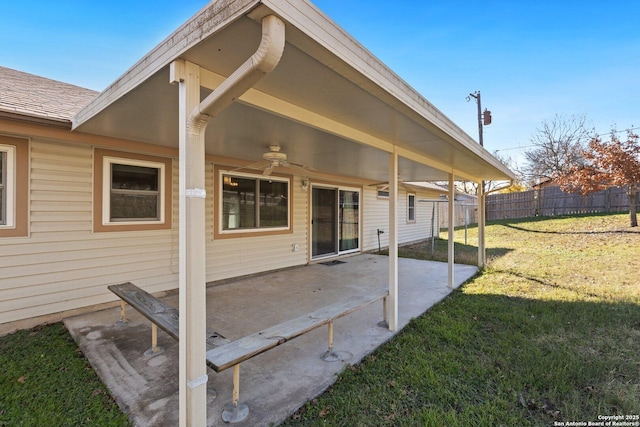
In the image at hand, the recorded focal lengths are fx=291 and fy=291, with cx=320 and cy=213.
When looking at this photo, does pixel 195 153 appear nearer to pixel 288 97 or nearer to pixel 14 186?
pixel 288 97

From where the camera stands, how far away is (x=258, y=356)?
9.57ft

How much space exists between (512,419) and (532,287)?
4.27 meters

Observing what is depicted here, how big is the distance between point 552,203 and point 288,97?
18.8 metres

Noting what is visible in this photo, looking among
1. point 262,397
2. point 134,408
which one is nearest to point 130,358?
point 134,408

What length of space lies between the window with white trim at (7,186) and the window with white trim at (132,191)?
87 centimetres

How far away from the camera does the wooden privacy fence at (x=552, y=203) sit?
13.7 metres

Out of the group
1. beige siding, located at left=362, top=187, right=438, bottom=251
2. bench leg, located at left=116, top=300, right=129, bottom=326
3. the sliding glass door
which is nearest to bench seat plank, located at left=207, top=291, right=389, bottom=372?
bench leg, located at left=116, top=300, right=129, bottom=326

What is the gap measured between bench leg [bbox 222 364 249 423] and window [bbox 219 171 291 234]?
374 centimetres

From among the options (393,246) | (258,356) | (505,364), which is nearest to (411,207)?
(393,246)

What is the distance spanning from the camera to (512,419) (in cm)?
210

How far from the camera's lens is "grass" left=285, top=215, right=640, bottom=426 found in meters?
2.17

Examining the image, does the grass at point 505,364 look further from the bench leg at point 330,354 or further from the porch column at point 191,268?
the porch column at point 191,268

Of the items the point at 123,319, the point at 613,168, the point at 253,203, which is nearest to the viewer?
the point at 123,319

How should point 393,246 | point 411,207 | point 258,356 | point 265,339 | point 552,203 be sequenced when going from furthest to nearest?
1. point 552,203
2. point 411,207
3. point 393,246
4. point 258,356
5. point 265,339
